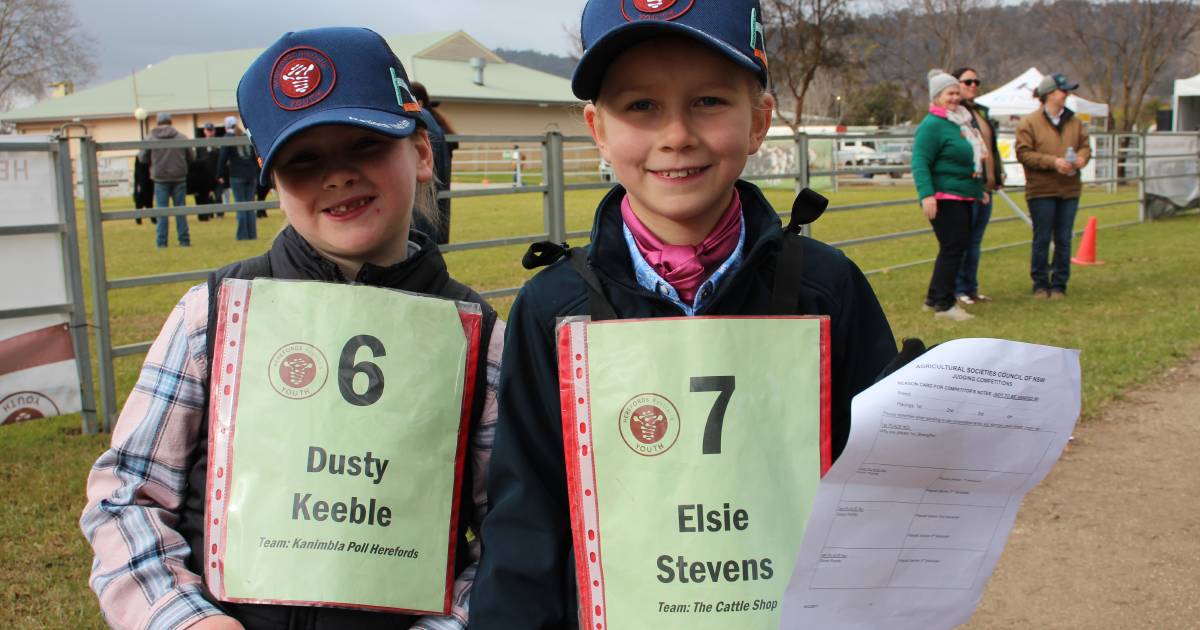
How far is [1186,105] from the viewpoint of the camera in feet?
90.6

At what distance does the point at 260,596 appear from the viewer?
1605mm

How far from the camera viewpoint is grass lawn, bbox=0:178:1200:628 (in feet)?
12.3

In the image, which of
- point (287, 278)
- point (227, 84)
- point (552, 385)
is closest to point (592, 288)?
point (552, 385)

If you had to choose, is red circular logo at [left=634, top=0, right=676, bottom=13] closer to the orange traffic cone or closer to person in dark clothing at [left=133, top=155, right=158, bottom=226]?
the orange traffic cone

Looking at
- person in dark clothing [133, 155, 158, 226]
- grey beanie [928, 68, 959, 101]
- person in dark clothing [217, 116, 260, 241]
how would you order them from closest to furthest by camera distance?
grey beanie [928, 68, 959, 101]
person in dark clothing [217, 116, 260, 241]
person in dark clothing [133, 155, 158, 226]

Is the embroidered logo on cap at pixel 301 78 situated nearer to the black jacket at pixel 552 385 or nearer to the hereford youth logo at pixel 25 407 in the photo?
the black jacket at pixel 552 385

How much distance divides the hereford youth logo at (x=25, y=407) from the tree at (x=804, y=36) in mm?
34558

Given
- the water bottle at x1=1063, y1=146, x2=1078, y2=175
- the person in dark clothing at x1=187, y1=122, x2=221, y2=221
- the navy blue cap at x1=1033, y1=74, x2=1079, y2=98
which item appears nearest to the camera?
the water bottle at x1=1063, y1=146, x2=1078, y2=175

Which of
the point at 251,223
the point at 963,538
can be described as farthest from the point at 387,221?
the point at 251,223

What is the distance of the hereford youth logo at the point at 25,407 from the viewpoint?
204 inches

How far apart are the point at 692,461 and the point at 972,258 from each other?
7838 millimetres

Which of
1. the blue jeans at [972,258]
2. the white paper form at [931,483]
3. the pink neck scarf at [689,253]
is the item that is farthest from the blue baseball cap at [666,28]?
the blue jeans at [972,258]

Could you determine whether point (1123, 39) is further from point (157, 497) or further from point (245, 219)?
point (157, 497)

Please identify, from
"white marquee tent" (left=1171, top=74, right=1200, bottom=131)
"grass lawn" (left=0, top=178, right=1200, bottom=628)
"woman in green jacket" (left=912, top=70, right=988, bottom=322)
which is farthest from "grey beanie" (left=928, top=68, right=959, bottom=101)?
"white marquee tent" (left=1171, top=74, right=1200, bottom=131)
